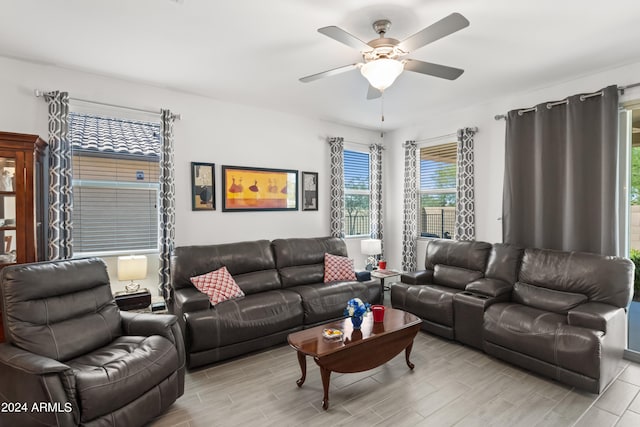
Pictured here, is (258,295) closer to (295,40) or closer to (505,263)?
(295,40)

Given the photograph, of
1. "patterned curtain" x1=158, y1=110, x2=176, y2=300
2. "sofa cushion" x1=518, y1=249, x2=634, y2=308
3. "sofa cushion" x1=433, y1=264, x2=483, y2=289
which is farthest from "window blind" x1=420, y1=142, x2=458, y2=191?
"patterned curtain" x1=158, y1=110, x2=176, y2=300

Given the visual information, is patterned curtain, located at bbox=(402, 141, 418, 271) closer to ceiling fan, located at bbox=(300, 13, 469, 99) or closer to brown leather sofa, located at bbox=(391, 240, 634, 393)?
brown leather sofa, located at bbox=(391, 240, 634, 393)

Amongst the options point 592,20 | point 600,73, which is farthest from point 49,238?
point 600,73

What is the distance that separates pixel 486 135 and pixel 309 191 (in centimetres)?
253

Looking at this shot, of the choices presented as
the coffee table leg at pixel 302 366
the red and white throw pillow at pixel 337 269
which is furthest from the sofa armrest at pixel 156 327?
the red and white throw pillow at pixel 337 269

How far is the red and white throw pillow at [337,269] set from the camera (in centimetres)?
420

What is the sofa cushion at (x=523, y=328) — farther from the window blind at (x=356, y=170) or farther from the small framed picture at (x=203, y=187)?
the small framed picture at (x=203, y=187)

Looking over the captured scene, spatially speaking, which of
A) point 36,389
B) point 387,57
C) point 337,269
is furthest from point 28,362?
point 337,269

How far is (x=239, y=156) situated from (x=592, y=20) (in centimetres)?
363

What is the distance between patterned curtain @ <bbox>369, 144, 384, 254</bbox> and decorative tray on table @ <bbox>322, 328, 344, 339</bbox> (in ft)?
9.90

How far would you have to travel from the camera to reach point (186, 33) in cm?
247

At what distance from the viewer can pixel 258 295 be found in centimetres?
345

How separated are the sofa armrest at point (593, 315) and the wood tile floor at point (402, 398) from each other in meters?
0.51

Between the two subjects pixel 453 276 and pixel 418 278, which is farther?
pixel 418 278
